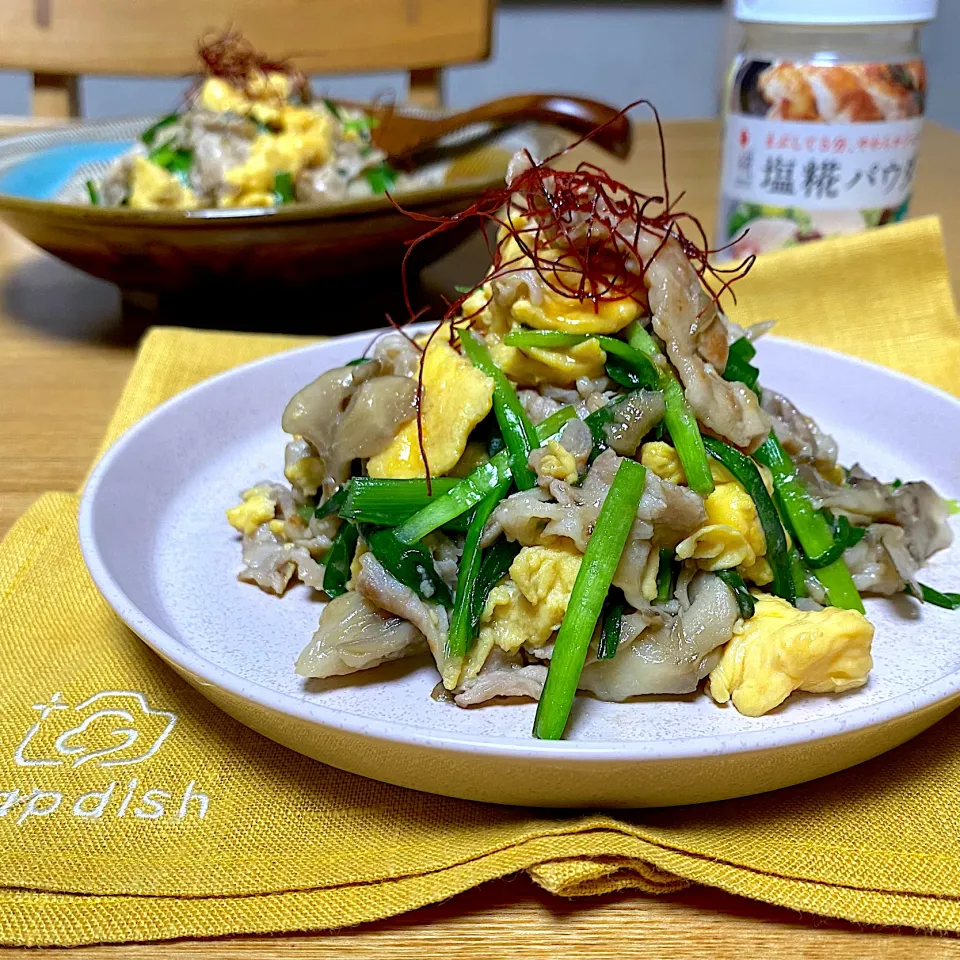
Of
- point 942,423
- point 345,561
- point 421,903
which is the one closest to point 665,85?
point 942,423

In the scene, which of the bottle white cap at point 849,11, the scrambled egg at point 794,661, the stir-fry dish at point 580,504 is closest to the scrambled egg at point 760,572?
the stir-fry dish at point 580,504

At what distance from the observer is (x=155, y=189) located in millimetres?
2795

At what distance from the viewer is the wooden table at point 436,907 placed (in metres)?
1.04

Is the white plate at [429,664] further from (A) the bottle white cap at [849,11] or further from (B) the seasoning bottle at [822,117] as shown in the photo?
(A) the bottle white cap at [849,11]

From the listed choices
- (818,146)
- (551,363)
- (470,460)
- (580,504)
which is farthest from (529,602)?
(818,146)

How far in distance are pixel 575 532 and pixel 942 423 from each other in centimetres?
99

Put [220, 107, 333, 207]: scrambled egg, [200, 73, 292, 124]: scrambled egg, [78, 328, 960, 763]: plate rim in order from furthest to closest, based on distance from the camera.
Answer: [200, 73, 292, 124]: scrambled egg, [220, 107, 333, 207]: scrambled egg, [78, 328, 960, 763]: plate rim

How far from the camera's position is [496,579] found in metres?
1.41

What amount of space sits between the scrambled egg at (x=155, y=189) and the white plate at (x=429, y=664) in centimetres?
98

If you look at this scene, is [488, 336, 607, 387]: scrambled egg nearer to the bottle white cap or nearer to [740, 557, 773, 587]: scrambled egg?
[740, 557, 773, 587]: scrambled egg

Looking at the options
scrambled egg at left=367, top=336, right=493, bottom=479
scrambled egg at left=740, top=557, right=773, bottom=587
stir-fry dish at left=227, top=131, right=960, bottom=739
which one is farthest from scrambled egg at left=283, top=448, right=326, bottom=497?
scrambled egg at left=740, top=557, right=773, bottom=587

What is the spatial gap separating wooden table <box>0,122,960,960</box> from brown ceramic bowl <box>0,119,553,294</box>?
12.0 inches

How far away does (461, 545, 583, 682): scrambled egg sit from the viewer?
4.39 feet

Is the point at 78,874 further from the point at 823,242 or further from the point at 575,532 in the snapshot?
the point at 823,242
